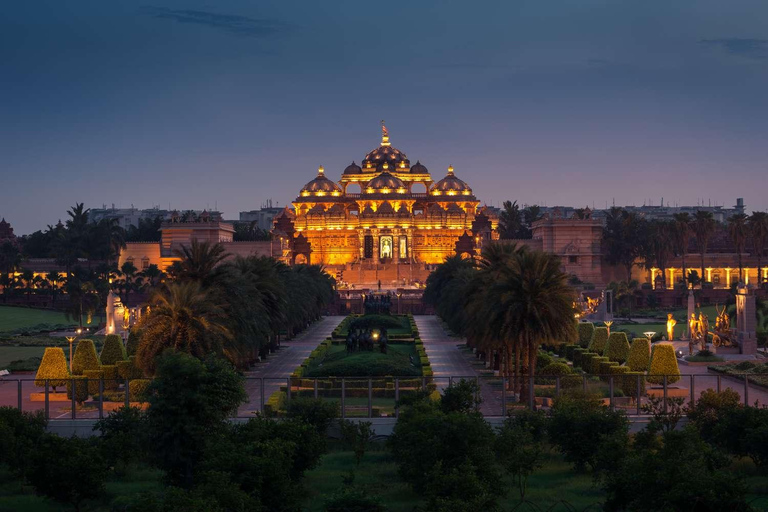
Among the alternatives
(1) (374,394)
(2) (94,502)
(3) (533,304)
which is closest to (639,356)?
(3) (533,304)

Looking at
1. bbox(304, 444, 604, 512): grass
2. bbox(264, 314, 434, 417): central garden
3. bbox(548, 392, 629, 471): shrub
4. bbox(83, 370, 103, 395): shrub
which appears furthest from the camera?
bbox(83, 370, 103, 395): shrub

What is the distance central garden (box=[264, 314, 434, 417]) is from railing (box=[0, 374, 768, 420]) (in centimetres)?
3

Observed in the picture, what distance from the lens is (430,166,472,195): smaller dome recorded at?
470 feet

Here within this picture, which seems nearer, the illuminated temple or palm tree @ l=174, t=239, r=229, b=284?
palm tree @ l=174, t=239, r=229, b=284

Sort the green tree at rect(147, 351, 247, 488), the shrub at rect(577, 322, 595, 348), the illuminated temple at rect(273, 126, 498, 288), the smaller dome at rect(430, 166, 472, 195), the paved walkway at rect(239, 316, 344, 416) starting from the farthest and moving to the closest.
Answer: the smaller dome at rect(430, 166, 472, 195) → the illuminated temple at rect(273, 126, 498, 288) → the shrub at rect(577, 322, 595, 348) → the paved walkway at rect(239, 316, 344, 416) → the green tree at rect(147, 351, 247, 488)

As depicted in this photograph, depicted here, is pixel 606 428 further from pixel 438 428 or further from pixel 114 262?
pixel 114 262

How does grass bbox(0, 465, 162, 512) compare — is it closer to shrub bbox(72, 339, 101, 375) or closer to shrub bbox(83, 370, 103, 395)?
shrub bbox(83, 370, 103, 395)

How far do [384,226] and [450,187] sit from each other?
13765 mm

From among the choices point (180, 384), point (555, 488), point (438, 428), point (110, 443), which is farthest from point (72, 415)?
point (555, 488)

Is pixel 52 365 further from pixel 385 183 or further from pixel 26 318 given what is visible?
pixel 385 183

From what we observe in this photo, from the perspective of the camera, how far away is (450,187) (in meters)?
144

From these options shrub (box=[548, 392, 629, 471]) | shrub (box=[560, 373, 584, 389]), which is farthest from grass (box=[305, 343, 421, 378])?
shrub (box=[548, 392, 629, 471])

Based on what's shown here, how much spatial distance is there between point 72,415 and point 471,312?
14.9 metres

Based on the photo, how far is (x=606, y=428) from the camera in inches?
1030
